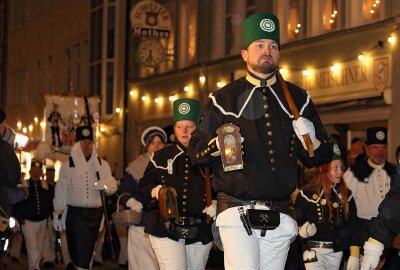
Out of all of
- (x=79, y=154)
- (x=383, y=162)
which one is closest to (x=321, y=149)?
(x=383, y=162)

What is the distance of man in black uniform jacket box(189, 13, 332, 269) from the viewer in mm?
7016

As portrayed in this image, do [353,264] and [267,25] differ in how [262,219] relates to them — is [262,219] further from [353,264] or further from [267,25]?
[353,264]

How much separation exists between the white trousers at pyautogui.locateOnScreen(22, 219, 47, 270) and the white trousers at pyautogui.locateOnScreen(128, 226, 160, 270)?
4621 millimetres

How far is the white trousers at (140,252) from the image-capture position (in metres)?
13.3

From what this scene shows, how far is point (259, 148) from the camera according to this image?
7.09 m

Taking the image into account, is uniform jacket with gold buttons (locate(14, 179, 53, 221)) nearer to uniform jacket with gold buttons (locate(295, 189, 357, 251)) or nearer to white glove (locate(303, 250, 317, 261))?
uniform jacket with gold buttons (locate(295, 189, 357, 251))

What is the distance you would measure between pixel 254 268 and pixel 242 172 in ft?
2.19

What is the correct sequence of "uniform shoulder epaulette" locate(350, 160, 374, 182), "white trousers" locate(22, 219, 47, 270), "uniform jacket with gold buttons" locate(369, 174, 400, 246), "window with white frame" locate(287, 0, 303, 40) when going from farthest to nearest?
"window with white frame" locate(287, 0, 303, 40) → "white trousers" locate(22, 219, 47, 270) → "uniform shoulder epaulette" locate(350, 160, 374, 182) → "uniform jacket with gold buttons" locate(369, 174, 400, 246)

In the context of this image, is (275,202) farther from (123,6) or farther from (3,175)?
(123,6)

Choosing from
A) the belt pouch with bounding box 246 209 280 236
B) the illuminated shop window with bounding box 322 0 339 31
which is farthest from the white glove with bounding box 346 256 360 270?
the illuminated shop window with bounding box 322 0 339 31

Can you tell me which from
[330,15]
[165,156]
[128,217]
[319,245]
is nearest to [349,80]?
[330,15]

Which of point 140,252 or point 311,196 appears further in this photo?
point 140,252

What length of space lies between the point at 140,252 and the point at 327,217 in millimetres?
2924

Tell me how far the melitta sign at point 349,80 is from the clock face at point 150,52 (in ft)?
26.3
